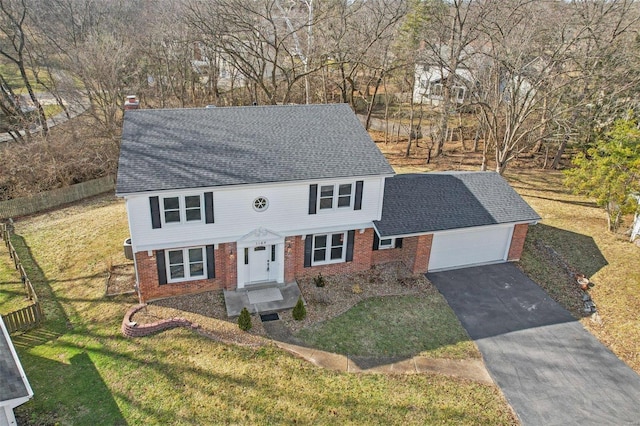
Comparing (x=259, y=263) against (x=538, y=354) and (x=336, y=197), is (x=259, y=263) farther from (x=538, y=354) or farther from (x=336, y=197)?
(x=538, y=354)

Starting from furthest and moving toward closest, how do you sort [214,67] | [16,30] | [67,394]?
[214,67]
[16,30]
[67,394]

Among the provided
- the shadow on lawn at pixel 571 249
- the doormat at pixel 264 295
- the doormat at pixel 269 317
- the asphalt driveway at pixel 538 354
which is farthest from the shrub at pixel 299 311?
the shadow on lawn at pixel 571 249

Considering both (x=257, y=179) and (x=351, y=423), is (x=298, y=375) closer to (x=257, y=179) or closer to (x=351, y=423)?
(x=351, y=423)

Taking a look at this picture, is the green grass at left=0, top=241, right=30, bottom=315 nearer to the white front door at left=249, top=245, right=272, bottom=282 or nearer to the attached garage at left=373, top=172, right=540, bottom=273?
the white front door at left=249, top=245, right=272, bottom=282

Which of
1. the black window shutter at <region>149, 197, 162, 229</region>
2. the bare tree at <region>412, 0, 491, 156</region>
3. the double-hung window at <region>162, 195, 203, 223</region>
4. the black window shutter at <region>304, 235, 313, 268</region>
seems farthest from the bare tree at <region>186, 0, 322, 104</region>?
the black window shutter at <region>149, 197, 162, 229</region>

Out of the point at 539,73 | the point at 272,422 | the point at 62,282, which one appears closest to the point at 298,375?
the point at 272,422

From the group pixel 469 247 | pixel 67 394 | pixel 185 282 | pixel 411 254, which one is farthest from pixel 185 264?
pixel 469 247
